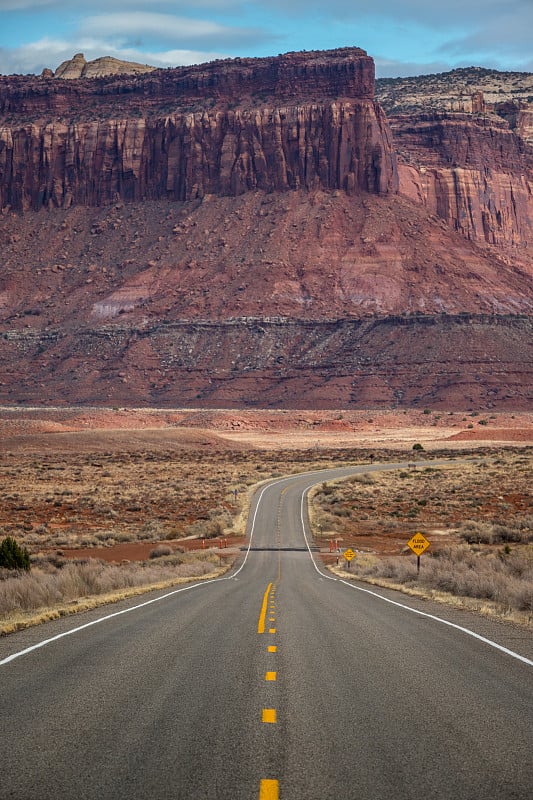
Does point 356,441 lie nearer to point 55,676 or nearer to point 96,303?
point 96,303

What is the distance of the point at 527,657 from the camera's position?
12172 millimetres

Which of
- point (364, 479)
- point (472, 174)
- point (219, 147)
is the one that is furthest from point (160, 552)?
point (472, 174)

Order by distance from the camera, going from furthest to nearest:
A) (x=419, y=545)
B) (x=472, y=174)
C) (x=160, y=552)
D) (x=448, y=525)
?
(x=472, y=174)
(x=448, y=525)
(x=160, y=552)
(x=419, y=545)

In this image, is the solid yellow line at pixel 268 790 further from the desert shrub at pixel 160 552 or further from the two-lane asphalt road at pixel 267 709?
the desert shrub at pixel 160 552

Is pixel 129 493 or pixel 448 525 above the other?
pixel 448 525

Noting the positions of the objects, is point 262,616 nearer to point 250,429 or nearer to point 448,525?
point 448,525

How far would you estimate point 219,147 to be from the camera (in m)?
149

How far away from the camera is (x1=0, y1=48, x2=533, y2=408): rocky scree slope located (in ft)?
399

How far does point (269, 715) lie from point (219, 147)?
145284 millimetres

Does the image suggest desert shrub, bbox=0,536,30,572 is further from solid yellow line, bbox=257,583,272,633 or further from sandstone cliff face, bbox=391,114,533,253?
sandstone cliff face, bbox=391,114,533,253

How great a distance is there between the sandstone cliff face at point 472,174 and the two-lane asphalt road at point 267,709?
150 m

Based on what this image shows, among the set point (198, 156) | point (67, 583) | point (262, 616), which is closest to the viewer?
point (262, 616)

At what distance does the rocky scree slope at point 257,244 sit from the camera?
12169cm

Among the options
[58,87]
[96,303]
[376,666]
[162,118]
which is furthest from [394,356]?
[376,666]
